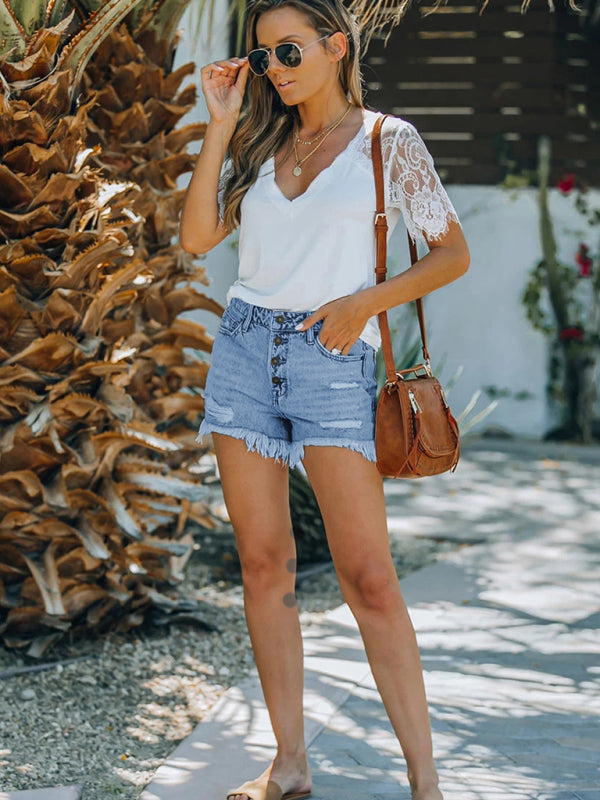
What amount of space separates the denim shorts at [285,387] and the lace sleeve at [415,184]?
0.30m

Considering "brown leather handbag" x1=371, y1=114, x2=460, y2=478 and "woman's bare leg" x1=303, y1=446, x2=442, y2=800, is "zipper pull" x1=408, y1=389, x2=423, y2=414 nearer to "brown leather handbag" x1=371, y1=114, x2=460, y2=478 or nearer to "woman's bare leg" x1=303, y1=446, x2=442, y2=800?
"brown leather handbag" x1=371, y1=114, x2=460, y2=478

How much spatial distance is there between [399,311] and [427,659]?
167 inches

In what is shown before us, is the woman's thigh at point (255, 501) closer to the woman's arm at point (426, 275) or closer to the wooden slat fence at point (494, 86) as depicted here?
the woman's arm at point (426, 275)

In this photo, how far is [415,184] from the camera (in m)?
2.67

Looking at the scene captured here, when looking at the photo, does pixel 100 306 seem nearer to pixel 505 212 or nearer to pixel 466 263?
pixel 466 263

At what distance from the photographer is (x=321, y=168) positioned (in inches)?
109

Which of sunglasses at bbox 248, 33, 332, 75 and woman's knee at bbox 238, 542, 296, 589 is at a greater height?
sunglasses at bbox 248, 33, 332, 75

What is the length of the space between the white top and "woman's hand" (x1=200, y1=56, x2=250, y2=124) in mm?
284

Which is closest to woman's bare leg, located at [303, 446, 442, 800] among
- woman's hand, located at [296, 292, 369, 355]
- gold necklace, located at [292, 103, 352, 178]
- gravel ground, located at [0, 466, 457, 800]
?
woman's hand, located at [296, 292, 369, 355]

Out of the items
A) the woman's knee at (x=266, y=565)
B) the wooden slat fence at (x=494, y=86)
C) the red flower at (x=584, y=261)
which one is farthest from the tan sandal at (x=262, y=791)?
the wooden slat fence at (x=494, y=86)

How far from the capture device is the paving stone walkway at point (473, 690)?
3.10 meters

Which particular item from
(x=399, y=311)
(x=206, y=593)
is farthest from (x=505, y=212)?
(x=206, y=593)

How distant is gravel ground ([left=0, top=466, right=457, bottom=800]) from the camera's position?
10.5 feet

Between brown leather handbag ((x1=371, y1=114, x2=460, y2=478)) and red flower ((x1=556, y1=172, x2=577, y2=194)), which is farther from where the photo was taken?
red flower ((x1=556, y1=172, x2=577, y2=194))
